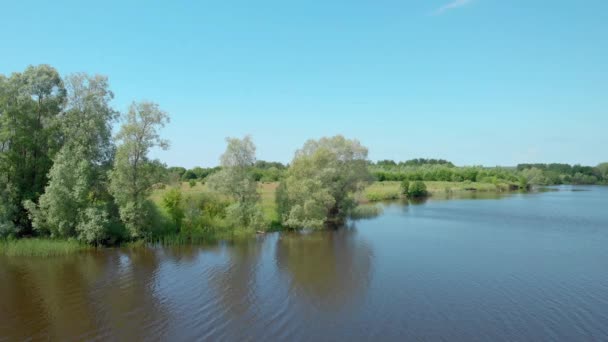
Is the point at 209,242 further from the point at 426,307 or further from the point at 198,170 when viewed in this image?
the point at 198,170

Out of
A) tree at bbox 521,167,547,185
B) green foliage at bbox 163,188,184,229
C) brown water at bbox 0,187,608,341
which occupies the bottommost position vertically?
brown water at bbox 0,187,608,341

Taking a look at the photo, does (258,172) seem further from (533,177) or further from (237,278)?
(533,177)

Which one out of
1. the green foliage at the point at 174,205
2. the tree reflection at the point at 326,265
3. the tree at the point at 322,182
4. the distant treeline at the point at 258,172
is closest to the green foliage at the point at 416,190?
the distant treeline at the point at 258,172

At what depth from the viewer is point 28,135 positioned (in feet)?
100

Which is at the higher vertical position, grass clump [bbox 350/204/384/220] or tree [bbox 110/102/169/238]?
tree [bbox 110/102/169/238]

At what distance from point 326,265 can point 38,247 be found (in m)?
20.7

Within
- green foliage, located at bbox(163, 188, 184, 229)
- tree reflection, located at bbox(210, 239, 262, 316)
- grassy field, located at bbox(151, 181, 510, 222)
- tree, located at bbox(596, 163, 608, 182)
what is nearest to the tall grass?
green foliage, located at bbox(163, 188, 184, 229)

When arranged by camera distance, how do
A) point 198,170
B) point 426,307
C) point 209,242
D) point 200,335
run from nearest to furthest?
point 200,335
point 426,307
point 209,242
point 198,170

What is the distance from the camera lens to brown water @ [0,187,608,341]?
1545 cm

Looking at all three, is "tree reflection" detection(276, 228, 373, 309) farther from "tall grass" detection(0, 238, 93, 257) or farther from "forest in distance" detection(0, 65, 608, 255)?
"tall grass" detection(0, 238, 93, 257)

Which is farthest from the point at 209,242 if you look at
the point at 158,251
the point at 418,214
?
the point at 418,214

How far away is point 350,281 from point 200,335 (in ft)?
33.1

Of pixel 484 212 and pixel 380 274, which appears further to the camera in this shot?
pixel 484 212

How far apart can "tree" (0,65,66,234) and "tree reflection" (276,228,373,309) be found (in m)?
20.6
